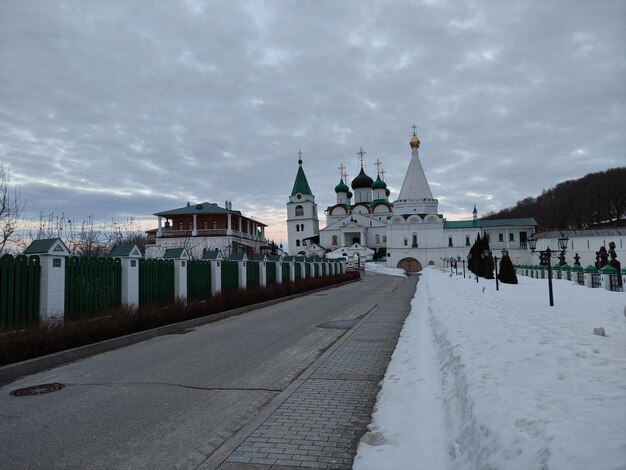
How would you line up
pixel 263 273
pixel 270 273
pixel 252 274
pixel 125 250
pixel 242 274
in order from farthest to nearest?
pixel 270 273
pixel 263 273
pixel 252 274
pixel 242 274
pixel 125 250

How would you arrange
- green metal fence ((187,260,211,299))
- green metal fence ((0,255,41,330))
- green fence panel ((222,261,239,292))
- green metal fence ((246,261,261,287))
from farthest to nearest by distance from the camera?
green metal fence ((246,261,261,287)), green fence panel ((222,261,239,292)), green metal fence ((187,260,211,299)), green metal fence ((0,255,41,330))

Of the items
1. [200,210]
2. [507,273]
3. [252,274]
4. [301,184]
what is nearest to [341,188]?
[301,184]

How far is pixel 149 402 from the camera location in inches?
231

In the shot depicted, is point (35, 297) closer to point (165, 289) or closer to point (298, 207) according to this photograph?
point (165, 289)

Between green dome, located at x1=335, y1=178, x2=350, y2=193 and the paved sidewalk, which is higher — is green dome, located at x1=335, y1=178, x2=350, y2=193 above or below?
above

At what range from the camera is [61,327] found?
356 inches

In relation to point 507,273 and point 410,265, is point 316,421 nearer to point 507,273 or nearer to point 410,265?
point 507,273

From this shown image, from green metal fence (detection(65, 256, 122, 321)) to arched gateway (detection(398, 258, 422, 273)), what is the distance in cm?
6327

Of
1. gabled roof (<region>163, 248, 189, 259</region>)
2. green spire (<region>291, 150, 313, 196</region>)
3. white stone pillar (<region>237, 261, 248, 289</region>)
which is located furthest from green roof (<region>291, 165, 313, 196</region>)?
gabled roof (<region>163, 248, 189, 259</region>)

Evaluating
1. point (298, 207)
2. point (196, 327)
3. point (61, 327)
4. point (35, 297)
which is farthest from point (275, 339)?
point (298, 207)

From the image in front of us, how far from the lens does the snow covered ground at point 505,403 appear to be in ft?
10.1

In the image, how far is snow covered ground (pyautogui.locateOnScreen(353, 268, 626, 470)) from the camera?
121 inches

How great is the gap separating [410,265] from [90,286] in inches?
2550

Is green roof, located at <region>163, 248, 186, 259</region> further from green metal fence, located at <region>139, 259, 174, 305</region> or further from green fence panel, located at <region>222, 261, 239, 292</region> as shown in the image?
green fence panel, located at <region>222, 261, 239, 292</region>
